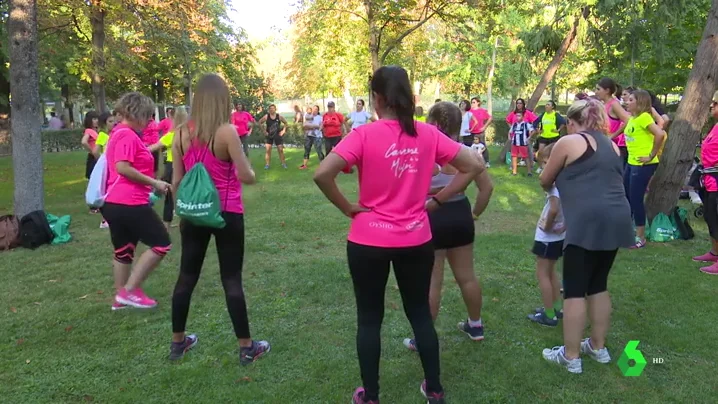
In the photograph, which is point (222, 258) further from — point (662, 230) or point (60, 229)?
point (662, 230)

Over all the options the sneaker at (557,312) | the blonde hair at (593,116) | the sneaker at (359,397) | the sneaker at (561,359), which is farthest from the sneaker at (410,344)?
the blonde hair at (593,116)

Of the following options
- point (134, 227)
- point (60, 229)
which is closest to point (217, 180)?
point (134, 227)

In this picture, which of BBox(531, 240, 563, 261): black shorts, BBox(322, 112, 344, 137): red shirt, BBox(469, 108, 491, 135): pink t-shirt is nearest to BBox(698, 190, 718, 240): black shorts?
BBox(531, 240, 563, 261): black shorts

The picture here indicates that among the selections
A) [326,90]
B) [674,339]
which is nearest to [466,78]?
[326,90]

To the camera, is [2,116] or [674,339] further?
[2,116]

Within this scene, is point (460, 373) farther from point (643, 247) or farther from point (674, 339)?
point (643, 247)

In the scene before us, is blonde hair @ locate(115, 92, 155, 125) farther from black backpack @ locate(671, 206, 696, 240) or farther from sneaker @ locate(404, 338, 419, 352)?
black backpack @ locate(671, 206, 696, 240)

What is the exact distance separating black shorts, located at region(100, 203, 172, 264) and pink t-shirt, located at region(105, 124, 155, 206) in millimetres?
59

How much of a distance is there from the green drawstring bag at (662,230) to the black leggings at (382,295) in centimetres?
508

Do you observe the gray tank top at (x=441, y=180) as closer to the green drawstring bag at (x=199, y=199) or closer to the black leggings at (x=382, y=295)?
the black leggings at (x=382, y=295)

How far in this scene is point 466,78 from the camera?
132 feet

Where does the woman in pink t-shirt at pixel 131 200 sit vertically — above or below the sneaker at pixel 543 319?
above

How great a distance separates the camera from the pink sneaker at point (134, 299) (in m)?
4.48

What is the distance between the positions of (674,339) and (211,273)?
429cm
